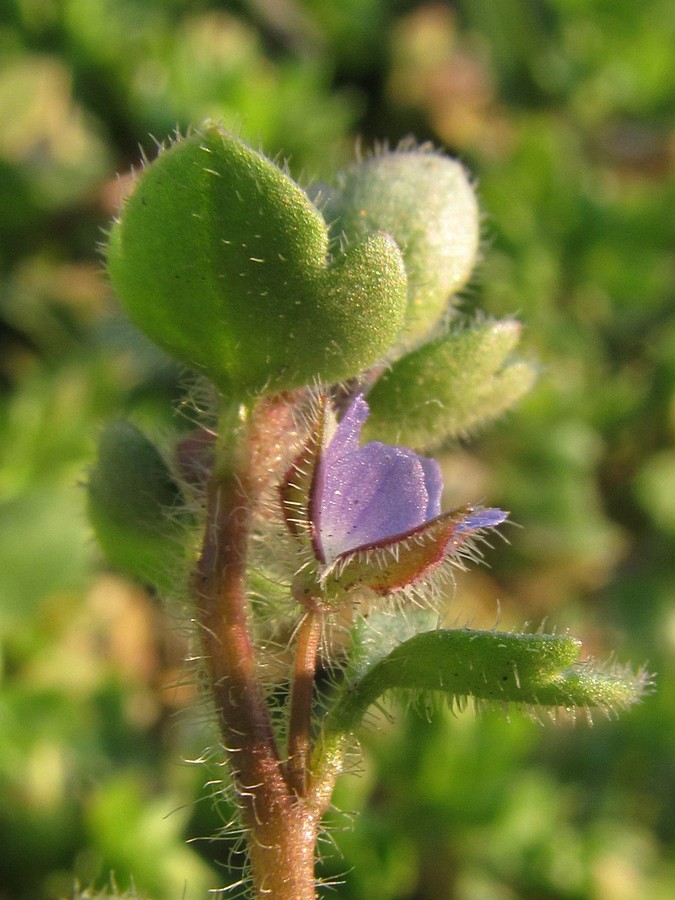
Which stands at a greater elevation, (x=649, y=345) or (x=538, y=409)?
(x=649, y=345)

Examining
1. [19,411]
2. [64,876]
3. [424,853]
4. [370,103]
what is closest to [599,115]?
[370,103]

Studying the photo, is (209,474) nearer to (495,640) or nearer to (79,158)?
(495,640)

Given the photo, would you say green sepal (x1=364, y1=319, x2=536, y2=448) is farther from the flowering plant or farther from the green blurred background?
the green blurred background

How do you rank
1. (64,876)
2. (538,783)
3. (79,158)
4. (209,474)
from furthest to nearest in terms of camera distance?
(79,158) < (538,783) < (64,876) < (209,474)

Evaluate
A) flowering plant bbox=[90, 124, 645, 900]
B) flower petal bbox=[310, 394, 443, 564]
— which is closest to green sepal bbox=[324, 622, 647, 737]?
flowering plant bbox=[90, 124, 645, 900]

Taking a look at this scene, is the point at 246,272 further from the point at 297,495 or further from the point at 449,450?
the point at 449,450

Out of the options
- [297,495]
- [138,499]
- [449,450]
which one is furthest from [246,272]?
[449,450]

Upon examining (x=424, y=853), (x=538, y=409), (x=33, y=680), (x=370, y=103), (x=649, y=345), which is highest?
(x=370, y=103)
